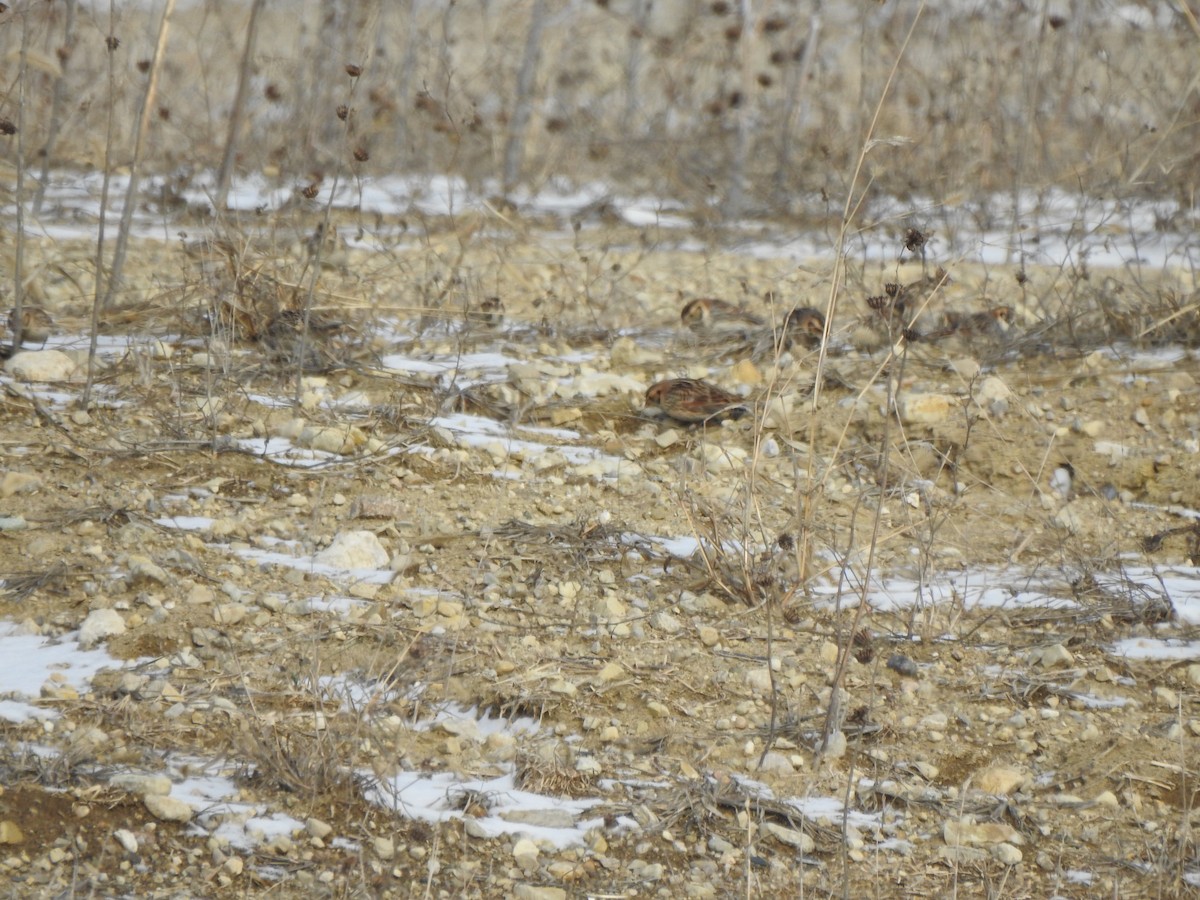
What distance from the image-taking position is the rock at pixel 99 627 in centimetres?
239

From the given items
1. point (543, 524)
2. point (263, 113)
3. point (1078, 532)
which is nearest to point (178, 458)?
point (543, 524)

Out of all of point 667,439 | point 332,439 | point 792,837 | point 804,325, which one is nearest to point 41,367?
point 332,439

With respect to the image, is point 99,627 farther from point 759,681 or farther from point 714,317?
point 714,317

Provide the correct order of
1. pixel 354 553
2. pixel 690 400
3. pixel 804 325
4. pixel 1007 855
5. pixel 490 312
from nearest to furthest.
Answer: pixel 1007 855 → pixel 354 553 → pixel 690 400 → pixel 804 325 → pixel 490 312

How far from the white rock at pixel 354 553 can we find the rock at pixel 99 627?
1.55ft

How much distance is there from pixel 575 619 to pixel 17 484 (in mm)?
1330

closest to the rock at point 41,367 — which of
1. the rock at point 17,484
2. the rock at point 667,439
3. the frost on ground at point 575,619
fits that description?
the frost on ground at point 575,619

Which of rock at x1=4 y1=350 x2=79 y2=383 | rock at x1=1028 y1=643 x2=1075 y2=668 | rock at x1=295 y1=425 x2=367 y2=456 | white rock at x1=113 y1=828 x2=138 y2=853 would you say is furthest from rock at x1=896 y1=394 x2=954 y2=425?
white rock at x1=113 y1=828 x2=138 y2=853

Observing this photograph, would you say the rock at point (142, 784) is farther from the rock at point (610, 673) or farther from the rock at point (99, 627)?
the rock at point (610, 673)

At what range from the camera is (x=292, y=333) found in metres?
3.87

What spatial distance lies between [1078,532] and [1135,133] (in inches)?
201

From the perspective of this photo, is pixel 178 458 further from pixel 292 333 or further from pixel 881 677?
pixel 881 677

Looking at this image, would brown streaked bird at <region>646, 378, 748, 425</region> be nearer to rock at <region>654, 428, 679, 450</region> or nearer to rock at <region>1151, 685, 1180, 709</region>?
rock at <region>654, 428, 679, 450</region>

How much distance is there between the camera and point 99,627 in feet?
7.89
